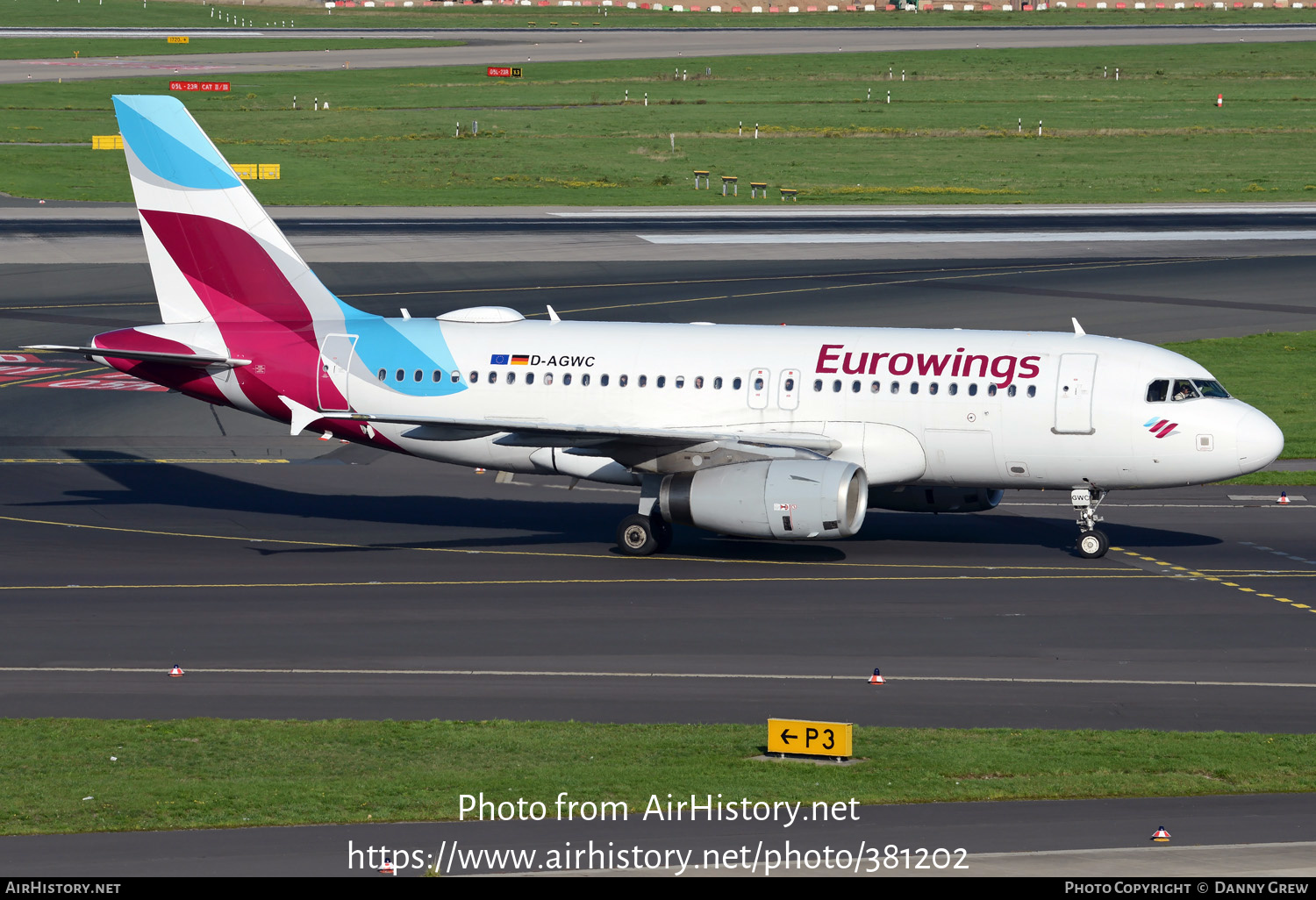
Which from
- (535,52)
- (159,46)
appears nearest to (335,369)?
(535,52)

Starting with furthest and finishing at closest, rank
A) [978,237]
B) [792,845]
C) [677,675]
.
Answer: [978,237]
[677,675]
[792,845]

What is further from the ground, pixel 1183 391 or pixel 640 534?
pixel 1183 391

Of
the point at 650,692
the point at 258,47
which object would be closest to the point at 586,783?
the point at 650,692

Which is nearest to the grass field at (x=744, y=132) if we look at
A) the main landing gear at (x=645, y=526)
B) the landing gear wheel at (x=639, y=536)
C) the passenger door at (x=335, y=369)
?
the passenger door at (x=335, y=369)

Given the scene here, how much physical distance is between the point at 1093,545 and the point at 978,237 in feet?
175

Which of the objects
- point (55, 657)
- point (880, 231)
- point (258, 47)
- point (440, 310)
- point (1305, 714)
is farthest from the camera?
point (258, 47)

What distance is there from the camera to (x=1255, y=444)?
3622 centimetres

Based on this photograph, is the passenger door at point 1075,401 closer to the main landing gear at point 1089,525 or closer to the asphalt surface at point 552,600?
the main landing gear at point 1089,525

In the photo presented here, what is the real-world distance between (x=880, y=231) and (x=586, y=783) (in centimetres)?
7153

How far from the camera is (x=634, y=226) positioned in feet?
308

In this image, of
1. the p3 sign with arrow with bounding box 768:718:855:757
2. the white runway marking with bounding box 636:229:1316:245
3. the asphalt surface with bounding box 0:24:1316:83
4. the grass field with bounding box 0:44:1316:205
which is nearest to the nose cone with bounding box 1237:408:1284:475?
the p3 sign with arrow with bounding box 768:718:855:757

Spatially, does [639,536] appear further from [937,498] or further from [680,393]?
[937,498]

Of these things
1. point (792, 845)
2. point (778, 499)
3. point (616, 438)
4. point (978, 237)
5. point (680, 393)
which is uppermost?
point (978, 237)
